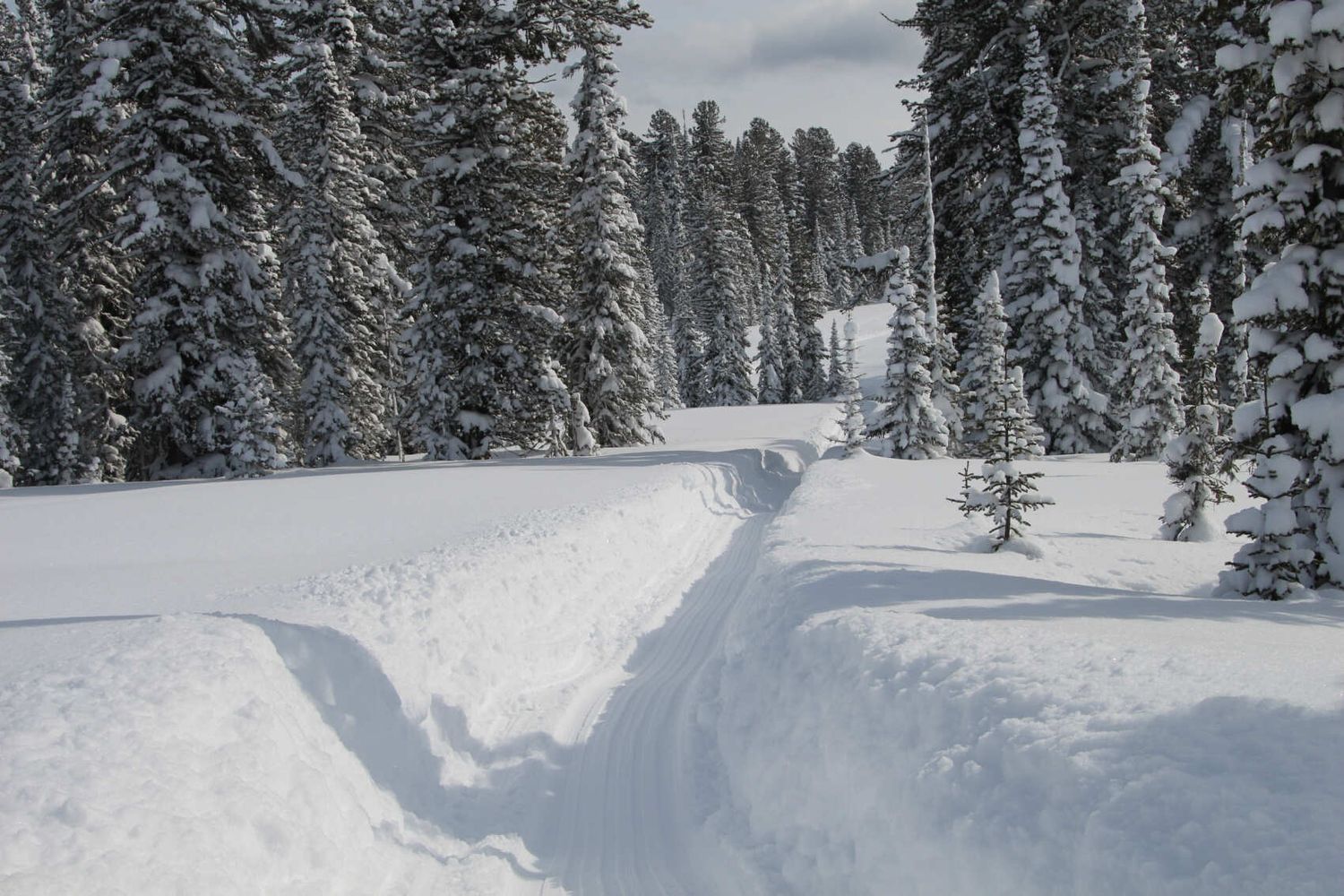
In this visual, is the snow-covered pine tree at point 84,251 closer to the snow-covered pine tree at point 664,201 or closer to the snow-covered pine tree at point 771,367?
the snow-covered pine tree at point 771,367

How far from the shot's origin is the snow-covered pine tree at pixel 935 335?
26078 millimetres

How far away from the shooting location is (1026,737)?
12.5 feet

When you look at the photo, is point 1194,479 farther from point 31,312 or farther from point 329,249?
point 31,312

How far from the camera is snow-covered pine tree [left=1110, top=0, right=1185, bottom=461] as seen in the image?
20672mm

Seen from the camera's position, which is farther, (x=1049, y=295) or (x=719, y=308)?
(x=719, y=308)

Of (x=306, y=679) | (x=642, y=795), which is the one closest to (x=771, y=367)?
(x=642, y=795)

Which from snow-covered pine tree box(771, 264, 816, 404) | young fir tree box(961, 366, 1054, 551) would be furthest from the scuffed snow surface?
snow-covered pine tree box(771, 264, 816, 404)

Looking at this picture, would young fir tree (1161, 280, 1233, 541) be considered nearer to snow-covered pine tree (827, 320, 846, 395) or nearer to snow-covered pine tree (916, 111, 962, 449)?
snow-covered pine tree (916, 111, 962, 449)

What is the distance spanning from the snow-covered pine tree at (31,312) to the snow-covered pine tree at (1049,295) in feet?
99.4

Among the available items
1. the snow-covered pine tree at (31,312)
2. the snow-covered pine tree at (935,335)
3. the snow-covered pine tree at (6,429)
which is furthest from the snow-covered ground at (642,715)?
the snow-covered pine tree at (31,312)

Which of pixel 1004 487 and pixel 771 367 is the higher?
pixel 771 367

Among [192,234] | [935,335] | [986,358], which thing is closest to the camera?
[192,234]

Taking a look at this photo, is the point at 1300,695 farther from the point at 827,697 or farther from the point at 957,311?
the point at 957,311

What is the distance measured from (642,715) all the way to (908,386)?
19.0 metres
